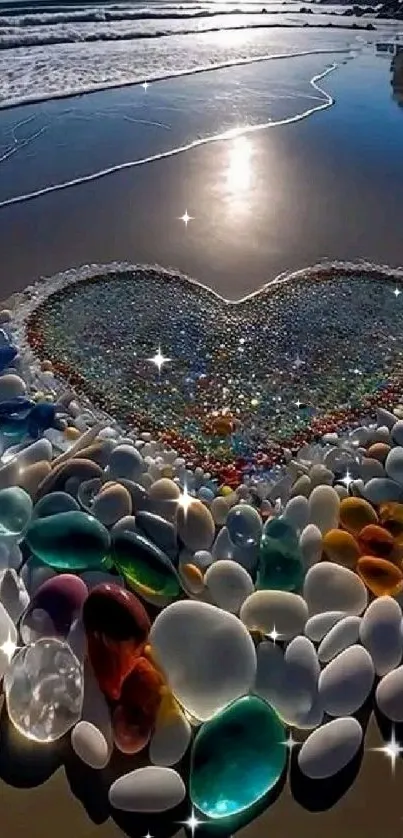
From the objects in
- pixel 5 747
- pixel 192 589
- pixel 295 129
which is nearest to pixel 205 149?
pixel 295 129

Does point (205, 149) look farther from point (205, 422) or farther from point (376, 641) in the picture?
point (376, 641)

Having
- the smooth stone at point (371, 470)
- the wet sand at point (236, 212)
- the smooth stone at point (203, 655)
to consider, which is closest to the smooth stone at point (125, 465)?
the smooth stone at point (203, 655)

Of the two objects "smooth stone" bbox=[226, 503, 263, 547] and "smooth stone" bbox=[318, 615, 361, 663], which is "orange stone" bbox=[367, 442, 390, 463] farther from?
"smooth stone" bbox=[318, 615, 361, 663]

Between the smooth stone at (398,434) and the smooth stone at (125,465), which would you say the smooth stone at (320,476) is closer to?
the smooth stone at (398,434)

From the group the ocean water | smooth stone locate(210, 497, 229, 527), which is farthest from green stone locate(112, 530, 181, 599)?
the ocean water

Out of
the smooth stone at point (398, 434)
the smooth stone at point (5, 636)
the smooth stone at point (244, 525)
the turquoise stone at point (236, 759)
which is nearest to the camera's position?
the turquoise stone at point (236, 759)

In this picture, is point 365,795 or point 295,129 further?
point 295,129
